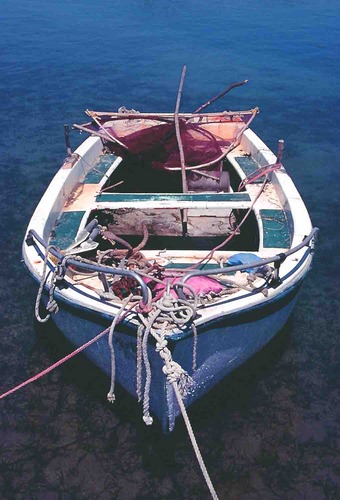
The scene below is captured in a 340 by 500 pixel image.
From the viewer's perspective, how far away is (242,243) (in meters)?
8.13

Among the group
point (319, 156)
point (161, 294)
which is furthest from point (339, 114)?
point (161, 294)

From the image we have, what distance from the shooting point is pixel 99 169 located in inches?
342

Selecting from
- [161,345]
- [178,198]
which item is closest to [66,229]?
[178,198]

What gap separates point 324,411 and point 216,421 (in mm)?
1555

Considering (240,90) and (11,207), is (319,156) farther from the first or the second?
(11,207)

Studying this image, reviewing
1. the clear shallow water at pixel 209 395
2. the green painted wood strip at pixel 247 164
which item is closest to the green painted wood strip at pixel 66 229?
the clear shallow water at pixel 209 395

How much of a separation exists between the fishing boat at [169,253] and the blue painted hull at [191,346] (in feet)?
0.07

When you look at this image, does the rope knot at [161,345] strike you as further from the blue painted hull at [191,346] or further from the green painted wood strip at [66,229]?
the green painted wood strip at [66,229]

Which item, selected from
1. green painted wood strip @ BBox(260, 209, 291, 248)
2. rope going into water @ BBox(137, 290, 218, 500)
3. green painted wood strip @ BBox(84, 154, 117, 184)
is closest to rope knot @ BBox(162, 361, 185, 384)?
rope going into water @ BBox(137, 290, 218, 500)

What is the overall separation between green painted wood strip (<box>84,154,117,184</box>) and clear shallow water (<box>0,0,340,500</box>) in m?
2.36

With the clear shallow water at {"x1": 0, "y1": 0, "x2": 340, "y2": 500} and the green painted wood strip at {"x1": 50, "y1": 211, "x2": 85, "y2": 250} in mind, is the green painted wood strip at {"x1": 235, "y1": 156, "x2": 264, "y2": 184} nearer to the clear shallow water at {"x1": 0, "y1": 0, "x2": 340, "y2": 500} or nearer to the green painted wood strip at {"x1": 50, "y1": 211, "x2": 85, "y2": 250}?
the clear shallow water at {"x1": 0, "y1": 0, "x2": 340, "y2": 500}

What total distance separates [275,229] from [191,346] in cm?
267

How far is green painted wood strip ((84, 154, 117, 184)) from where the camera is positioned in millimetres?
8297

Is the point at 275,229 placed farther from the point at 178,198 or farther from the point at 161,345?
the point at 161,345
